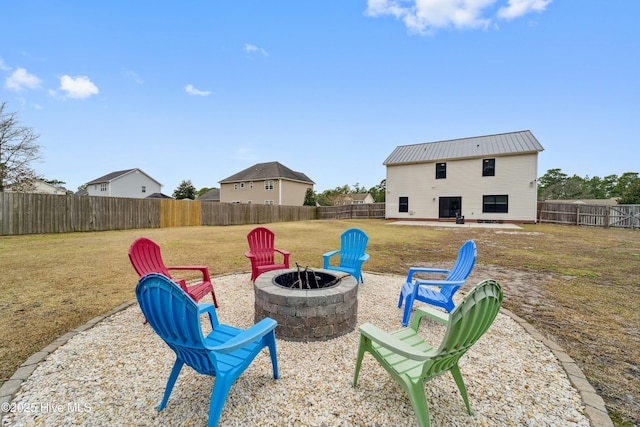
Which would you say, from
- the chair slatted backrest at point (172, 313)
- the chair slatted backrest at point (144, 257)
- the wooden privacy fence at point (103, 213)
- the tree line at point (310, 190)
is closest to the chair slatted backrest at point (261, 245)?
the chair slatted backrest at point (144, 257)

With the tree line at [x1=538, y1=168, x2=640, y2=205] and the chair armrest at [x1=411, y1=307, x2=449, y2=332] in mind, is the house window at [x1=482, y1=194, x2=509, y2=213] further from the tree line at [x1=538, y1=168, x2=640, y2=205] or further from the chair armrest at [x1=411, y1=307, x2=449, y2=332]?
the tree line at [x1=538, y1=168, x2=640, y2=205]

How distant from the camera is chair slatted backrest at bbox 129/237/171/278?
10.8ft

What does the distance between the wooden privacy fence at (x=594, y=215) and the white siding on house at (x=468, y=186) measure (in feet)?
5.03

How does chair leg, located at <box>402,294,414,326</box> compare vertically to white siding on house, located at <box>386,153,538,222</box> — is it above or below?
below

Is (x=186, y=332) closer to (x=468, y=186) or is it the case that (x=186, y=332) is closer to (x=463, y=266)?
(x=463, y=266)

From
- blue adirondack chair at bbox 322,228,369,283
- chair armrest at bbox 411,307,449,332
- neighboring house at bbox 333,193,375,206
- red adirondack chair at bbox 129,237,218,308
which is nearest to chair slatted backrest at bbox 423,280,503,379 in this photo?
chair armrest at bbox 411,307,449,332

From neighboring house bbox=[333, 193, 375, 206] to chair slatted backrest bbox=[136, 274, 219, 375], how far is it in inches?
1729

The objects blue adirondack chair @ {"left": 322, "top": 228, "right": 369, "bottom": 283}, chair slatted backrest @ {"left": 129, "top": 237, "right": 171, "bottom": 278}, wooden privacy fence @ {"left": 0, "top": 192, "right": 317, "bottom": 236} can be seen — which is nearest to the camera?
chair slatted backrest @ {"left": 129, "top": 237, "right": 171, "bottom": 278}

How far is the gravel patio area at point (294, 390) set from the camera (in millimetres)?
1899

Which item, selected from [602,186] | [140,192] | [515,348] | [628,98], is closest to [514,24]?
[628,98]

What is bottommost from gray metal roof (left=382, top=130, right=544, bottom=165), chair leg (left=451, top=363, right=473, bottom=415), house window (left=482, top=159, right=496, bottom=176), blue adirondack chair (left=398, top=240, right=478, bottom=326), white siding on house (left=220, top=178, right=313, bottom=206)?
chair leg (left=451, top=363, right=473, bottom=415)

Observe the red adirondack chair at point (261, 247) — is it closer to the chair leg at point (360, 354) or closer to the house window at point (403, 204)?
the chair leg at point (360, 354)

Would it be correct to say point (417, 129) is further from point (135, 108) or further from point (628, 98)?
point (135, 108)

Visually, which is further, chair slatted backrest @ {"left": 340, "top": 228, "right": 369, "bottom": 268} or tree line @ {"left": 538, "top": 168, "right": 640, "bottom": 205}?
tree line @ {"left": 538, "top": 168, "right": 640, "bottom": 205}
